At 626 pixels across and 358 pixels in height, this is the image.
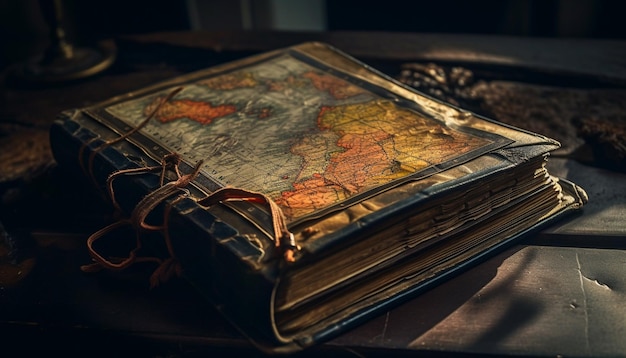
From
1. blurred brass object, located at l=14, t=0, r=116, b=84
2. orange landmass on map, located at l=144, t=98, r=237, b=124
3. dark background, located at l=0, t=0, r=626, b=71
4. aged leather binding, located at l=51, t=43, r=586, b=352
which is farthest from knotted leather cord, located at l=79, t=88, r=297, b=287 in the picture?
dark background, located at l=0, t=0, r=626, b=71

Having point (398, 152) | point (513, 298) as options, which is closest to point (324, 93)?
point (398, 152)

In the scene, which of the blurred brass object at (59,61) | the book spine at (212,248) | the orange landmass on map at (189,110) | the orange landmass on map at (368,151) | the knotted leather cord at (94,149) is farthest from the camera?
the blurred brass object at (59,61)

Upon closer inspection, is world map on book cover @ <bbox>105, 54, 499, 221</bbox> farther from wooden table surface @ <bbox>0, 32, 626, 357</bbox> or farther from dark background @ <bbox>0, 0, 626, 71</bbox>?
dark background @ <bbox>0, 0, 626, 71</bbox>

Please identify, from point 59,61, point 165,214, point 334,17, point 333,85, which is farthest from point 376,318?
point 334,17

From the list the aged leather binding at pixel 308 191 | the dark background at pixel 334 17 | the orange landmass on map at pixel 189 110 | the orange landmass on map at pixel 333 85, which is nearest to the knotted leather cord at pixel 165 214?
the aged leather binding at pixel 308 191

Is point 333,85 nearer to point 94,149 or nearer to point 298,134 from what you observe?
point 298,134

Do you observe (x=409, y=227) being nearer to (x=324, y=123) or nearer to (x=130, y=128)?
(x=324, y=123)

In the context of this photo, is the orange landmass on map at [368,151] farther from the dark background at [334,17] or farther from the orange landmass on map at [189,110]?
the dark background at [334,17]
